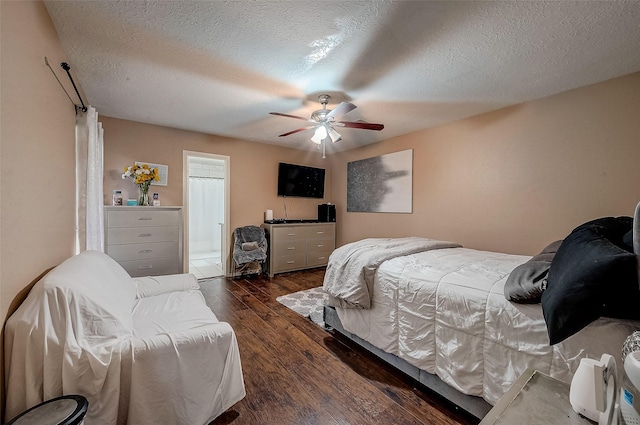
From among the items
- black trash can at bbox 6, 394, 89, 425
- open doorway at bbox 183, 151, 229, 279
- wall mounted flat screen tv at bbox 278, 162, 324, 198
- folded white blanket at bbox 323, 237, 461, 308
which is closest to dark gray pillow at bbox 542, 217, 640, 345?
folded white blanket at bbox 323, 237, 461, 308

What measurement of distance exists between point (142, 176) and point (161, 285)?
1.90 m

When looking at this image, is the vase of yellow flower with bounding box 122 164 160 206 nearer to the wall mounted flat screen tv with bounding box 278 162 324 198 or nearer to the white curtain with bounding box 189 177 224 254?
the wall mounted flat screen tv with bounding box 278 162 324 198

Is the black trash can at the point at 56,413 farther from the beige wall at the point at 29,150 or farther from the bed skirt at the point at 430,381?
the bed skirt at the point at 430,381

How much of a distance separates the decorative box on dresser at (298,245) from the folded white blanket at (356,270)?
7.24 ft

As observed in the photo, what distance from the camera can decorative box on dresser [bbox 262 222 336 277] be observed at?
14.7ft

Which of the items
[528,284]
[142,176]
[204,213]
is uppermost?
[142,176]

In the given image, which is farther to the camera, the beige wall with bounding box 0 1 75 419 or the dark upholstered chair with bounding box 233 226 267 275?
the dark upholstered chair with bounding box 233 226 267 275

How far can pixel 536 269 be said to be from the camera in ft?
4.61

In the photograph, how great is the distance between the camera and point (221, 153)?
4.35m

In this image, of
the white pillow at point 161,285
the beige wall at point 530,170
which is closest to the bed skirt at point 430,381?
the white pillow at point 161,285

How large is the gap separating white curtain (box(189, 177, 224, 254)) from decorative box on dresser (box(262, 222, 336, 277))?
226cm

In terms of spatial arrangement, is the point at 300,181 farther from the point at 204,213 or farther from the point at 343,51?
the point at 343,51

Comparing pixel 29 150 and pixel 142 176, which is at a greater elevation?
pixel 142 176

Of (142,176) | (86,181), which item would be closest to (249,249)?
(142,176)
